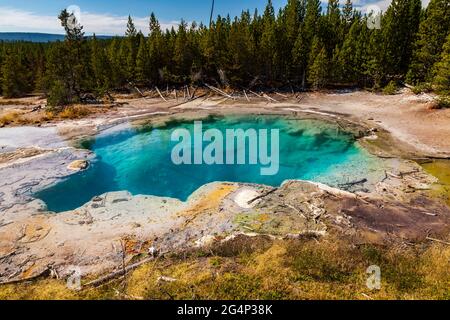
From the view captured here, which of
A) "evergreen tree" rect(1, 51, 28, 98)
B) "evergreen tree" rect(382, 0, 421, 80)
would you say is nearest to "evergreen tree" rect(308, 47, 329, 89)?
"evergreen tree" rect(382, 0, 421, 80)

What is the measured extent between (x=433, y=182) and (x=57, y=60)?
42.1 metres

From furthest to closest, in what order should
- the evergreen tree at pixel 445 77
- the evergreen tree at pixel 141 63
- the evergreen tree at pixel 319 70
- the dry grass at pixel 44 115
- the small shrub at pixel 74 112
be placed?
1. the evergreen tree at pixel 141 63
2. the evergreen tree at pixel 319 70
3. the small shrub at pixel 74 112
4. the dry grass at pixel 44 115
5. the evergreen tree at pixel 445 77

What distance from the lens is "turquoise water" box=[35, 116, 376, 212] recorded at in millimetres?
20000

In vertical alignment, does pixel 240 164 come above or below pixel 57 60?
below

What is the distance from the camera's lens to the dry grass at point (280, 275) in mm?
10000

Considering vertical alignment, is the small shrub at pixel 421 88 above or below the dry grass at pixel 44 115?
above

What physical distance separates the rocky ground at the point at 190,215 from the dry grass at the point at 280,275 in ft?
3.12

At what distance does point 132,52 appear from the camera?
5178 cm

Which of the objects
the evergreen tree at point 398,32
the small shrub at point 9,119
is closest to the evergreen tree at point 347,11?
the evergreen tree at point 398,32

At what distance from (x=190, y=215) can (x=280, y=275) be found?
249 inches

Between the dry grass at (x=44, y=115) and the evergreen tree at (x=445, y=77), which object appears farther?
the dry grass at (x=44, y=115)

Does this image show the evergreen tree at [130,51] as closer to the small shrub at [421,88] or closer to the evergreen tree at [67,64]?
the evergreen tree at [67,64]
